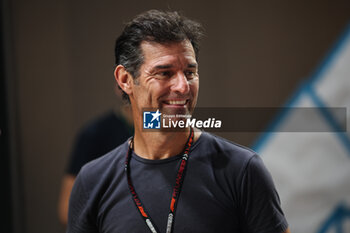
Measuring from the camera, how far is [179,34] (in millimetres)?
1248

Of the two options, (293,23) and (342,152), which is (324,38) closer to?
(293,23)

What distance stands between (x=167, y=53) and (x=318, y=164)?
53.6 inches

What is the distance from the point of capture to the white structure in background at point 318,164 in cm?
220

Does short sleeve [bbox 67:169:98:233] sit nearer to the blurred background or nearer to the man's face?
Result: the man's face

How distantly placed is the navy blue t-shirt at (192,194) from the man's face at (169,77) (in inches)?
6.0

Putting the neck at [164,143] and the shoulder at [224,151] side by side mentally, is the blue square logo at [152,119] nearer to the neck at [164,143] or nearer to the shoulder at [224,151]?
the neck at [164,143]

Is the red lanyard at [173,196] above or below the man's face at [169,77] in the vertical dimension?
below

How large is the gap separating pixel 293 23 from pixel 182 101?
1.21m

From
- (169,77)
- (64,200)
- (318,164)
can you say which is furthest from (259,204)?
(64,200)

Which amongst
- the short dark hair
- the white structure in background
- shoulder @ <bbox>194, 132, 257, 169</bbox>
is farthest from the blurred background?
the short dark hair

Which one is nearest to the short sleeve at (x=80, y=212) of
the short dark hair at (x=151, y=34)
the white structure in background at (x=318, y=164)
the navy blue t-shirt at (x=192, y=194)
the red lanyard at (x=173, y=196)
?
the navy blue t-shirt at (x=192, y=194)

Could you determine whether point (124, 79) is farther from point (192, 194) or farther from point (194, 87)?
point (192, 194)

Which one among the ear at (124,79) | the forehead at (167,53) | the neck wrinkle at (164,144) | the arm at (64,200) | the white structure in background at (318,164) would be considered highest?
the forehead at (167,53)

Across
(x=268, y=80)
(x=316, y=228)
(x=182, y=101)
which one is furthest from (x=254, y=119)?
(x=182, y=101)
